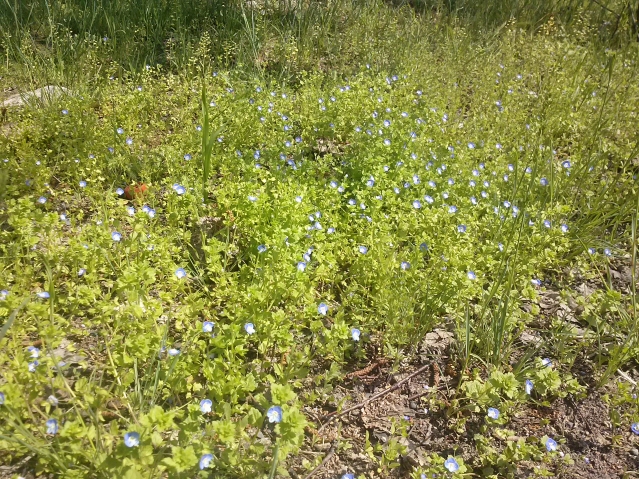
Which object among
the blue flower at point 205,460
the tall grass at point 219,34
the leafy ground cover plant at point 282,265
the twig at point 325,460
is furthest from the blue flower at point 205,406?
the tall grass at point 219,34

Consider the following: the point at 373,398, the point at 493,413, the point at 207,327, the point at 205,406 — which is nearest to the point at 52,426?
the point at 205,406

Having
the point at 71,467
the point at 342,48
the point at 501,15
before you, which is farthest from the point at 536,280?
the point at 501,15

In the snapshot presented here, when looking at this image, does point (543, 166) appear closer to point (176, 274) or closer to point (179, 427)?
point (176, 274)

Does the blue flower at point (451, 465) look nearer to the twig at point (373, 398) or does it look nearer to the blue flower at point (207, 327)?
the twig at point (373, 398)

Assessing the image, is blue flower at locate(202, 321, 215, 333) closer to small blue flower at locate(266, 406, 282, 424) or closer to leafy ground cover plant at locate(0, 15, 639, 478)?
leafy ground cover plant at locate(0, 15, 639, 478)

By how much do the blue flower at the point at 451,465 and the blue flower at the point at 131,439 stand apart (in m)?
1.17

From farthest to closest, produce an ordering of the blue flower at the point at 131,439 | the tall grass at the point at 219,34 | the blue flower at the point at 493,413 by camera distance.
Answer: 1. the tall grass at the point at 219,34
2. the blue flower at the point at 493,413
3. the blue flower at the point at 131,439

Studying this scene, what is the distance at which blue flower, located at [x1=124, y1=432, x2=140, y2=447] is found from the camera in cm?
171

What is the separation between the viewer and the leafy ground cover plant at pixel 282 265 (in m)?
1.98

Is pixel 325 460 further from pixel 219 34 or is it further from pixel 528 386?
pixel 219 34

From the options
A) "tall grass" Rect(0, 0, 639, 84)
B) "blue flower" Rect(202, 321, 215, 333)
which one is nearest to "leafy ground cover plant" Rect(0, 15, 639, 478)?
"blue flower" Rect(202, 321, 215, 333)

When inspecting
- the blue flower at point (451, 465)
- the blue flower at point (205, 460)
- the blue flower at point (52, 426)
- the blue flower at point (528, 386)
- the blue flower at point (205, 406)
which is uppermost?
the blue flower at point (52, 426)

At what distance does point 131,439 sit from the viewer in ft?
5.65

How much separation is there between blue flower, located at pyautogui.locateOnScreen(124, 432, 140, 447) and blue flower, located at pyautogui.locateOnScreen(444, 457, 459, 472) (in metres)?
1.17
